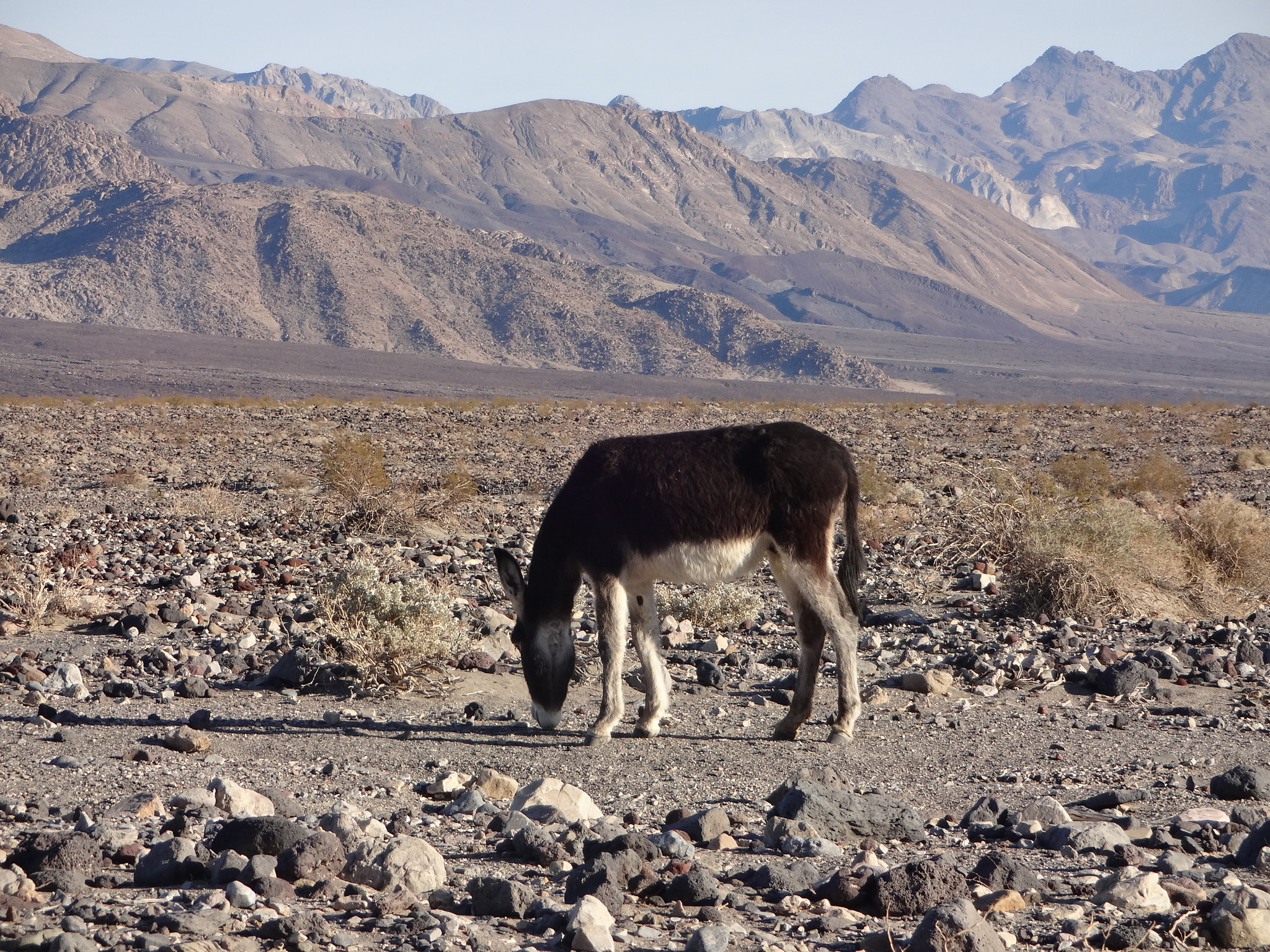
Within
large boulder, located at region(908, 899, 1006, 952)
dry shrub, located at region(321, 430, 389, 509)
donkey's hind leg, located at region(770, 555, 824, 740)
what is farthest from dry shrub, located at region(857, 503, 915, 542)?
large boulder, located at region(908, 899, 1006, 952)

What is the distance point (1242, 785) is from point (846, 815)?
6.83 feet

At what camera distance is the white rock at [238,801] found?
5.30m

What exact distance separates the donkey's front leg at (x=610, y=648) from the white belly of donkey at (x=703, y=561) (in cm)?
18

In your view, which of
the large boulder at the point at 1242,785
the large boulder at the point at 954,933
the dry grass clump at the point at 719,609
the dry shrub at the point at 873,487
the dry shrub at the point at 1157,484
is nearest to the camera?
the large boulder at the point at 954,933

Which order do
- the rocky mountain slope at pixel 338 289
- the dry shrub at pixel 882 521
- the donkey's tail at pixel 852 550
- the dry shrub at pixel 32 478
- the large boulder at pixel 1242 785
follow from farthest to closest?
the rocky mountain slope at pixel 338 289
the dry shrub at pixel 32 478
the dry shrub at pixel 882 521
the donkey's tail at pixel 852 550
the large boulder at pixel 1242 785

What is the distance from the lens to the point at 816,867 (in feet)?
15.6

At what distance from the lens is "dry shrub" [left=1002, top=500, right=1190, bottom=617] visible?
1045cm

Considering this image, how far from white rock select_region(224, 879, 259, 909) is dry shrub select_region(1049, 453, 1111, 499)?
1463 centimetres

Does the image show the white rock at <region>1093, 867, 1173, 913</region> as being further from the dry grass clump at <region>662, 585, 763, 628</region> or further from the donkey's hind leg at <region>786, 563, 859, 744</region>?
the dry grass clump at <region>662, 585, 763, 628</region>

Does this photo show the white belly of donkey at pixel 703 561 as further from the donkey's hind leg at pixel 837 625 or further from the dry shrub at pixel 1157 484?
the dry shrub at pixel 1157 484

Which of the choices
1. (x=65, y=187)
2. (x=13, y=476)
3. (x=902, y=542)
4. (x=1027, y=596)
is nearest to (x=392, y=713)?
(x=1027, y=596)

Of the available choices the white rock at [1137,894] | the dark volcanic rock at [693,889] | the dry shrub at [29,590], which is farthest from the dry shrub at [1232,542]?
the dry shrub at [29,590]

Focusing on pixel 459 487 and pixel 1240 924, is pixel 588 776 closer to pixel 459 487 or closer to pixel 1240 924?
pixel 1240 924

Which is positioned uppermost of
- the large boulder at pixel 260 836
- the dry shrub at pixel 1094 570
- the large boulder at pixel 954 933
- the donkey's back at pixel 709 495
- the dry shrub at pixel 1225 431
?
the dry shrub at pixel 1225 431
